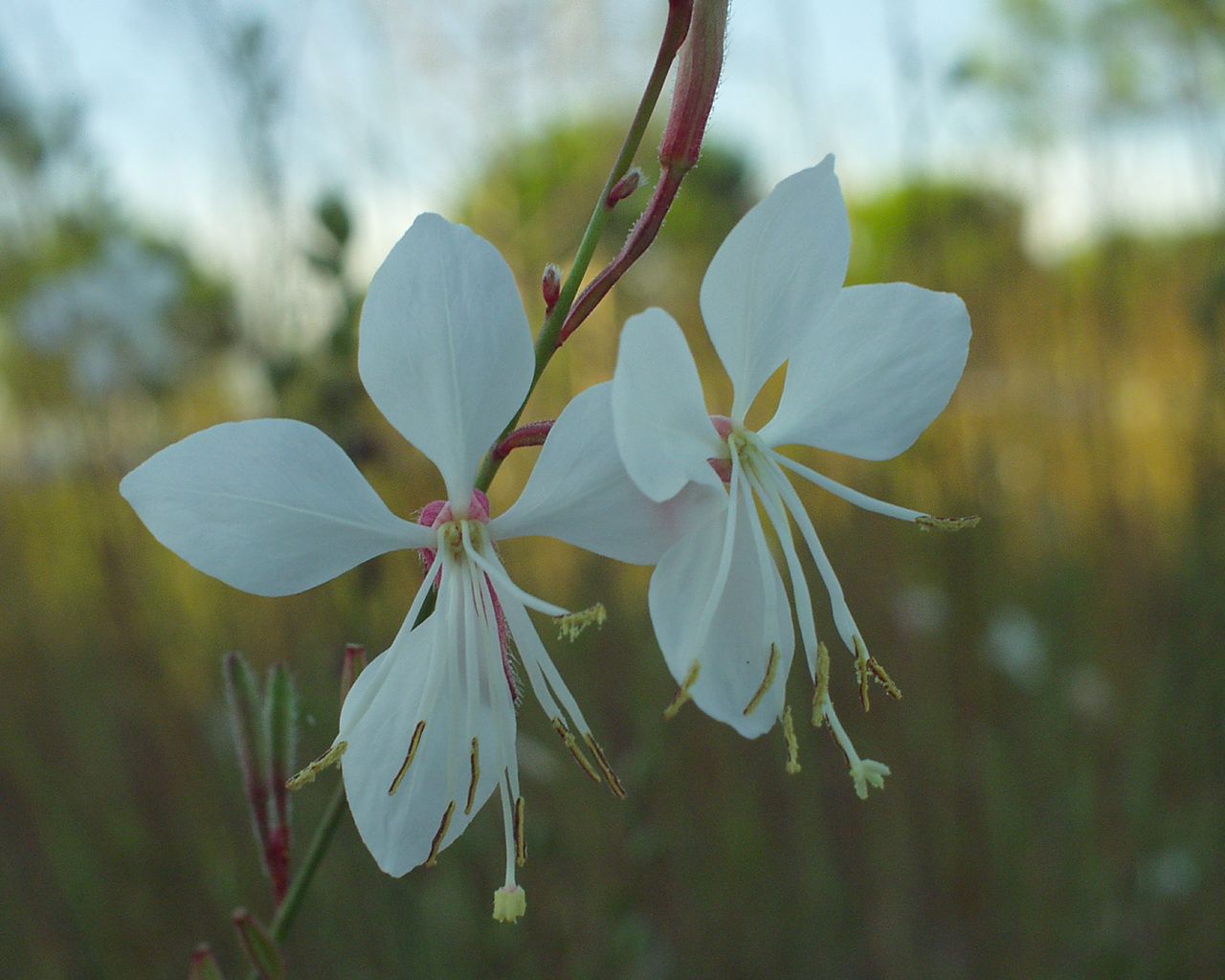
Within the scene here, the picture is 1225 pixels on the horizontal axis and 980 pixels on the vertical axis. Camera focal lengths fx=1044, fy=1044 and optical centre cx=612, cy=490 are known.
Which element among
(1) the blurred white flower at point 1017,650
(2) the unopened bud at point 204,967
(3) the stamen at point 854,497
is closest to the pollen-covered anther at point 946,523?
(3) the stamen at point 854,497

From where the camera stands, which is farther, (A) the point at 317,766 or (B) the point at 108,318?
(B) the point at 108,318

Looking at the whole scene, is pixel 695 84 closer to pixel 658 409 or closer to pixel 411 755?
pixel 658 409

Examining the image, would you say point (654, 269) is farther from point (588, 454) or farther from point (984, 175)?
point (588, 454)

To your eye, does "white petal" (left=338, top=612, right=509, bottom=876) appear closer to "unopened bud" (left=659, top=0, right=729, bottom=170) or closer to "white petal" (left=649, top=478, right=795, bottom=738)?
"white petal" (left=649, top=478, right=795, bottom=738)

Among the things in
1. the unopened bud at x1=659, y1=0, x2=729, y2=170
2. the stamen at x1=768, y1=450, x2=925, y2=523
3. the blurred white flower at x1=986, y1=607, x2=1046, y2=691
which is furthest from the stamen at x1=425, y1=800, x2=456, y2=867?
the blurred white flower at x1=986, y1=607, x2=1046, y2=691

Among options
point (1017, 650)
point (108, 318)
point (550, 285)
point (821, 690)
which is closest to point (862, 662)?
point (821, 690)

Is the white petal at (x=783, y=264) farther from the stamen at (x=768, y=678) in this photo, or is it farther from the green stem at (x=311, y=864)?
the green stem at (x=311, y=864)
